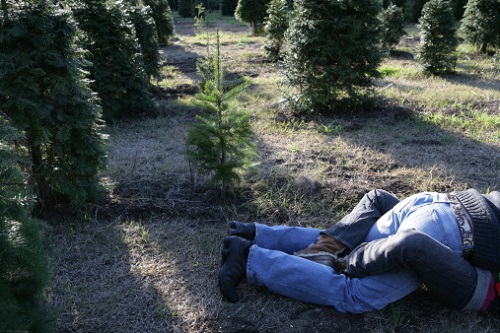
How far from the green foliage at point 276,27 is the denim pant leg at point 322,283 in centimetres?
Answer: 1122

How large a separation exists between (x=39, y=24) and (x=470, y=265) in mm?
3748

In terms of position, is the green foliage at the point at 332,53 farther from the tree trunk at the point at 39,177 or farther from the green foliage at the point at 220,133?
the tree trunk at the point at 39,177

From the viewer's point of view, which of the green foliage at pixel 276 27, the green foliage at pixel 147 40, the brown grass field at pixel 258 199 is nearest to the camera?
the brown grass field at pixel 258 199

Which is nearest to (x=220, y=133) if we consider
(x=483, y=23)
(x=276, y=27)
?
(x=276, y=27)

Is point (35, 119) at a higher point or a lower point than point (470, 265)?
higher

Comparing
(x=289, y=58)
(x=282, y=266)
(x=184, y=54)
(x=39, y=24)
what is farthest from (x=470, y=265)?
(x=184, y=54)

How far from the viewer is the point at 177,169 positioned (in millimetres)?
5020

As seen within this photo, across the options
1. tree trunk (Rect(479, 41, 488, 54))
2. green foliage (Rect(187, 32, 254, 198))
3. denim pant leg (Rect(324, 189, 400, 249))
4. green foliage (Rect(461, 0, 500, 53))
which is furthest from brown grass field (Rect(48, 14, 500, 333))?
tree trunk (Rect(479, 41, 488, 54))

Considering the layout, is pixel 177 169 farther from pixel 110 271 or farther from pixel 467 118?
pixel 467 118

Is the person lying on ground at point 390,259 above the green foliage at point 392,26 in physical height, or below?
below

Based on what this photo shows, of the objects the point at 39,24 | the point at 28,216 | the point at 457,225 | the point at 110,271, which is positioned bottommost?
the point at 110,271

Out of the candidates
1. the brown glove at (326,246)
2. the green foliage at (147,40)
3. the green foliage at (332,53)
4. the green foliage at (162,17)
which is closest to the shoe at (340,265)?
the brown glove at (326,246)

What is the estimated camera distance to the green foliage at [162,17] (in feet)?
53.0

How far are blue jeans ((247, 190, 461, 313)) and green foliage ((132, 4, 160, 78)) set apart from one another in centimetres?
699
